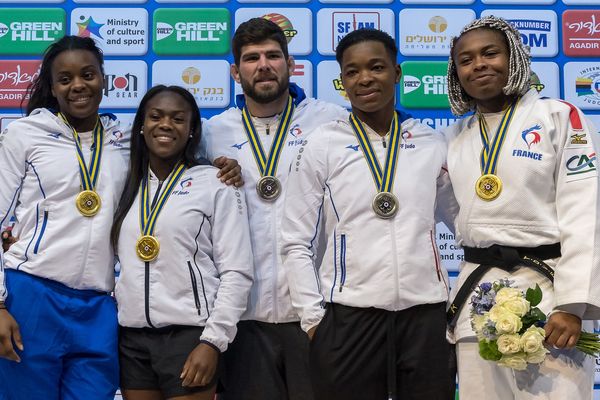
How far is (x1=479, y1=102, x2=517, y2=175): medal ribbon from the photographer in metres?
2.33

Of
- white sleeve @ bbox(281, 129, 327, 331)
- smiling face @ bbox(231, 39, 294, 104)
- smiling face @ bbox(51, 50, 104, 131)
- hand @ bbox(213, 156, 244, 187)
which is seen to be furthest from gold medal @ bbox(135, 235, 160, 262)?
smiling face @ bbox(231, 39, 294, 104)

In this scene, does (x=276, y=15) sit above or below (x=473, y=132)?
above

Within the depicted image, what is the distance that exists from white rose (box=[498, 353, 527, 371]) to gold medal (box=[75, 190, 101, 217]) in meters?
1.64

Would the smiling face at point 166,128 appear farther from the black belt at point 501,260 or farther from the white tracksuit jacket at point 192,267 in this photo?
the black belt at point 501,260

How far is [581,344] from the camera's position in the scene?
212cm

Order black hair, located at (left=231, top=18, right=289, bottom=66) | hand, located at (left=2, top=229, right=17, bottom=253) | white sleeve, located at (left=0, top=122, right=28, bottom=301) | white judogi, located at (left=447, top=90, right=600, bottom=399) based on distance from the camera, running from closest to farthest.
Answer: white judogi, located at (left=447, top=90, right=600, bottom=399), white sleeve, located at (left=0, top=122, right=28, bottom=301), hand, located at (left=2, top=229, right=17, bottom=253), black hair, located at (left=231, top=18, right=289, bottom=66)

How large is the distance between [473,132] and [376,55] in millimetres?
493

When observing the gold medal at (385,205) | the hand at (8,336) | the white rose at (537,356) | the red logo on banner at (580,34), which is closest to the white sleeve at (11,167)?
the hand at (8,336)

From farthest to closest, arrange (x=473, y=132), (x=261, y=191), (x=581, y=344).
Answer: (x=261, y=191), (x=473, y=132), (x=581, y=344)

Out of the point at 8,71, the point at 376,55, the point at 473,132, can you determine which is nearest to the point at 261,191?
the point at 376,55

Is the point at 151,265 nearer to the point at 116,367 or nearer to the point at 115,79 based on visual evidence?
the point at 116,367

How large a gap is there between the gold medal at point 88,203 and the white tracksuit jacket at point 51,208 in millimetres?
19

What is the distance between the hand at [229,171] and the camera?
2744 millimetres

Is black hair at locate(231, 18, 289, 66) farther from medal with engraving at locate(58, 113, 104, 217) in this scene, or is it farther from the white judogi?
the white judogi
